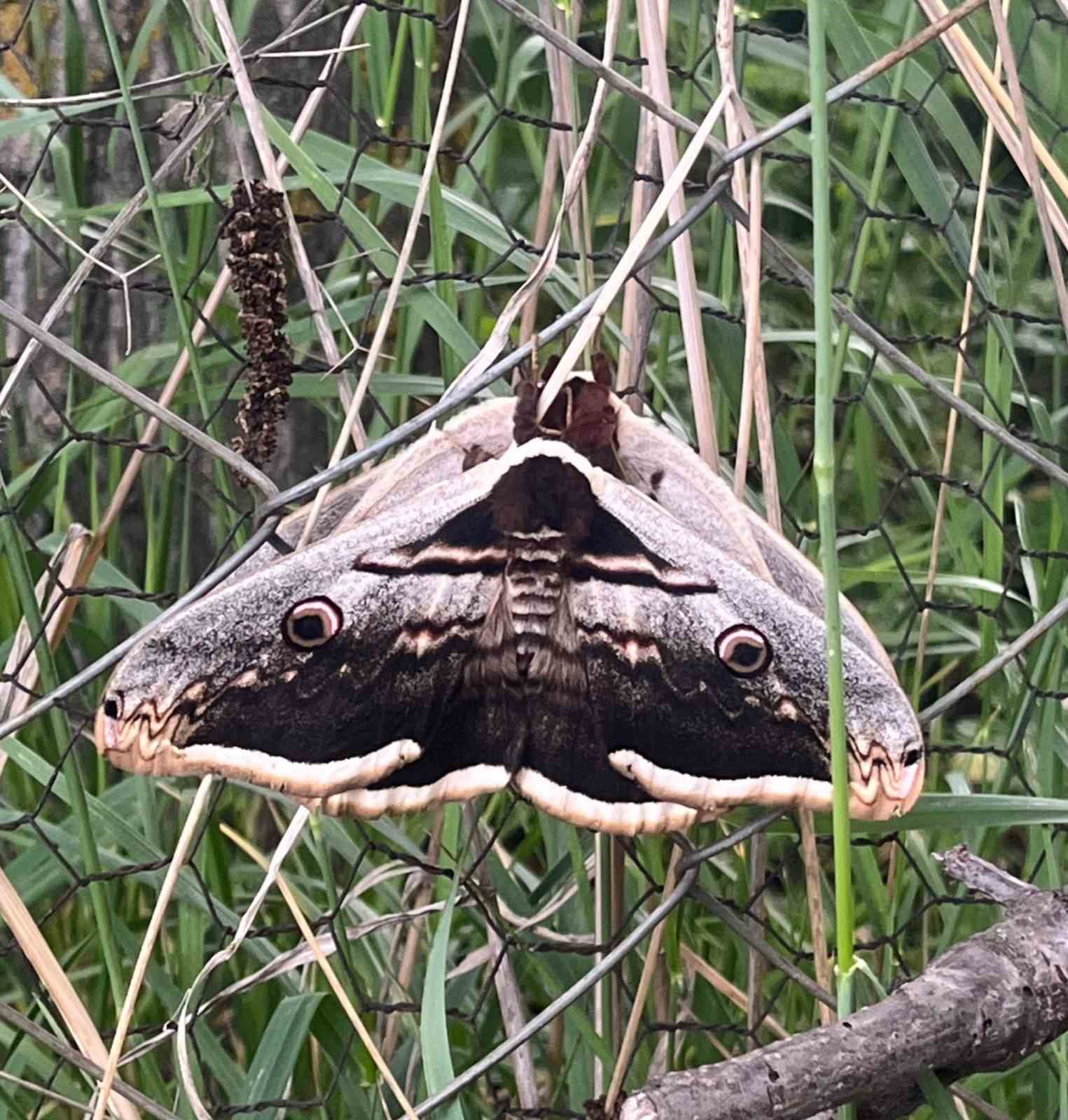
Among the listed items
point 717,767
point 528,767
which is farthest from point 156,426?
point 717,767

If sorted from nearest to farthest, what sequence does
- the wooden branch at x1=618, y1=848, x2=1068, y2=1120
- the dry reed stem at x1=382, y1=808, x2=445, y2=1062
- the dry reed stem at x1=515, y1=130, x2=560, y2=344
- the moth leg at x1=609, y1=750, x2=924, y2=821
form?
the wooden branch at x1=618, y1=848, x2=1068, y2=1120, the moth leg at x1=609, y1=750, x2=924, y2=821, the dry reed stem at x1=515, y1=130, x2=560, y2=344, the dry reed stem at x1=382, y1=808, x2=445, y2=1062

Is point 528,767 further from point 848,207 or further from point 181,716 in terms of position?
point 848,207

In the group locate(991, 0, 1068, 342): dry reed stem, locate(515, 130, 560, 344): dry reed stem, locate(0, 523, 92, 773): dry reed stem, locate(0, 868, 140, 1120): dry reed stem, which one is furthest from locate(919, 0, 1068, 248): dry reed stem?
locate(0, 868, 140, 1120): dry reed stem

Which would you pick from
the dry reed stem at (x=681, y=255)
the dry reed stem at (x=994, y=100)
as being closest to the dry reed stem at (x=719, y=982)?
the dry reed stem at (x=681, y=255)

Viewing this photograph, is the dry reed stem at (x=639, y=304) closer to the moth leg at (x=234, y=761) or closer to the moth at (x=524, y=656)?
the moth at (x=524, y=656)

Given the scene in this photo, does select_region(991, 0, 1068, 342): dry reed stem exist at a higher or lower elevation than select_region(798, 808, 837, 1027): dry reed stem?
higher

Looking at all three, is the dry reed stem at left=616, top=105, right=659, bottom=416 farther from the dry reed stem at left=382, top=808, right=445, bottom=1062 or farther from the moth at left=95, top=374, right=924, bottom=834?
the dry reed stem at left=382, top=808, right=445, bottom=1062

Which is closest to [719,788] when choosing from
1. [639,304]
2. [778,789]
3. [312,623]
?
[778,789]
